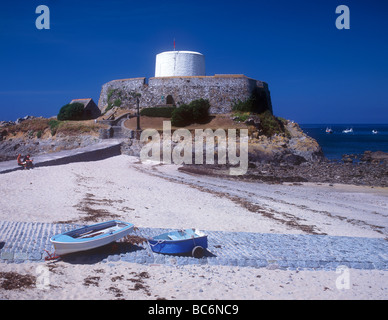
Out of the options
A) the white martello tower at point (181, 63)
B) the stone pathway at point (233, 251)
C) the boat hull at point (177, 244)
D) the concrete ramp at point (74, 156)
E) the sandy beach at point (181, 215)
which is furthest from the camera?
the white martello tower at point (181, 63)

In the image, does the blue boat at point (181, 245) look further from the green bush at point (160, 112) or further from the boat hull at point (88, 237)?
the green bush at point (160, 112)

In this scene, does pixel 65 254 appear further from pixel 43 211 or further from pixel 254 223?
pixel 254 223

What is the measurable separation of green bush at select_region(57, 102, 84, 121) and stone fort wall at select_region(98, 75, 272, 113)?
442 cm

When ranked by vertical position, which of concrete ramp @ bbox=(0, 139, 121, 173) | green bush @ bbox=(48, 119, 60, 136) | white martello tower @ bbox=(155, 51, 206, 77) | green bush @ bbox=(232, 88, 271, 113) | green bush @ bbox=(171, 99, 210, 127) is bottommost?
concrete ramp @ bbox=(0, 139, 121, 173)

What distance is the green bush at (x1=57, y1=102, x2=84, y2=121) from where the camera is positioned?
35.0 m

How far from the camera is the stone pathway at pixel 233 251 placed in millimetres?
7777

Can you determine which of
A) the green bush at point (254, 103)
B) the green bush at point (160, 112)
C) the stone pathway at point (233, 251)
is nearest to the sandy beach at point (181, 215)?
the stone pathway at point (233, 251)

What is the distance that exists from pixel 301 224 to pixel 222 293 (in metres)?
6.08

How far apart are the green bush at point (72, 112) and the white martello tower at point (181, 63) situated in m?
9.06

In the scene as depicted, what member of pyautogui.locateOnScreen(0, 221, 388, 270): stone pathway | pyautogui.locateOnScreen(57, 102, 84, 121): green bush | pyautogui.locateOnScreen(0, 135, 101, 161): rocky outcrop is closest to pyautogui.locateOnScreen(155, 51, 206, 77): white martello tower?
Result: pyautogui.locateOnScreen(57, 102, 84, 121): green bush

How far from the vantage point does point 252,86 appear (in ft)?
116

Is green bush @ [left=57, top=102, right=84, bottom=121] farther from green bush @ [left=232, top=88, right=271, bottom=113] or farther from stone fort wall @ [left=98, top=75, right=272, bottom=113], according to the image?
green bush @ [left=232, top=88, right=271, bottom=113]
